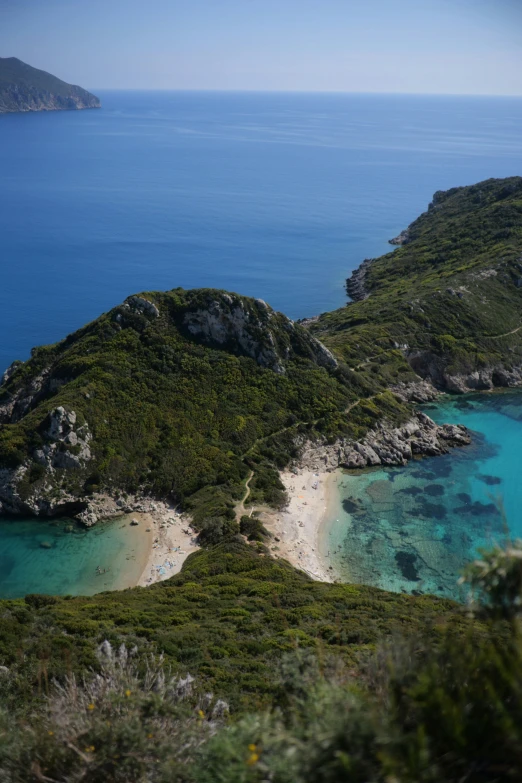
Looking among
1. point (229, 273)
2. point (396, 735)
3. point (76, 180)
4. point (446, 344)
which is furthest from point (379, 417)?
point (76, 180)

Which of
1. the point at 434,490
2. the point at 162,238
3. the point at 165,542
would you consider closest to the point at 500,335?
the point at 434,490

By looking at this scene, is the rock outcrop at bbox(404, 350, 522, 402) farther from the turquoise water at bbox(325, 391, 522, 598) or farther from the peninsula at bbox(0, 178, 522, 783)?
the turquoise water at bbox(325, 391, 522, 598)

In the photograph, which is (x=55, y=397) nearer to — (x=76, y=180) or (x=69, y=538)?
(x=69, y=538)

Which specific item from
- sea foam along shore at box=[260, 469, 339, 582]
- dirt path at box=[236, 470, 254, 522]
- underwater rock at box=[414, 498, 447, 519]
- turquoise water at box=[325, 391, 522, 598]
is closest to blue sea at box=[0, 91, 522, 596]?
turquoise water at box=[325, 391, 522, 598]

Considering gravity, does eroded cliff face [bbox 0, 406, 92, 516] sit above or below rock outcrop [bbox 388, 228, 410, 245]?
below

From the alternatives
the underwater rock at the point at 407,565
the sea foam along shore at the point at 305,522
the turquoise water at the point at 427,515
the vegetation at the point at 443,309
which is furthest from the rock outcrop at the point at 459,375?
the underwater rock at the point at 407,565

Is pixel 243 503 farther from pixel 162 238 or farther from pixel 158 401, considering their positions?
pixel 162 238

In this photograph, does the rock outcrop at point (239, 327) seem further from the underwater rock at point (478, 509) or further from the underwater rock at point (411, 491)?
the underwater rock at point (478, 509)
